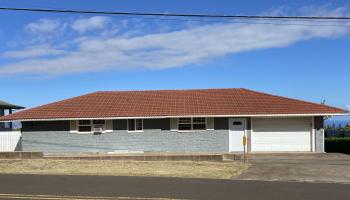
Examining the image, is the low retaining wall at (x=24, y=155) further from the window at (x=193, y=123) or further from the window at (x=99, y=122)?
the window at (x=193, y=123)

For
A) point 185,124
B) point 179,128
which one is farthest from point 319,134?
point 179,128

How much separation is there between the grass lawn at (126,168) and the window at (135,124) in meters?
6.97

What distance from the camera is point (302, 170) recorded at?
20.8 metres

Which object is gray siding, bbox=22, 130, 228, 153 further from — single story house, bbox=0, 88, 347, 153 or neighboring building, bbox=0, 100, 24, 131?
neighboring building, bbox=0, 100, 24, 131

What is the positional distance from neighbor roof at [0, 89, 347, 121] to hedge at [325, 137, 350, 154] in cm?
219

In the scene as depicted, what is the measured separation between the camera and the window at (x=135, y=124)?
1243 inches

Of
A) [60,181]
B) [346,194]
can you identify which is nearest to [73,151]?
[60,181]

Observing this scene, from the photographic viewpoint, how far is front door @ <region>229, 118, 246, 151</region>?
31109mm

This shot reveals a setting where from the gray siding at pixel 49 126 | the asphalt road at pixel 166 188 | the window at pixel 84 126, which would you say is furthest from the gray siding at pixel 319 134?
the asphalt road at pixel 166 188

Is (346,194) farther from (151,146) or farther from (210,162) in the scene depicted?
(151,146)

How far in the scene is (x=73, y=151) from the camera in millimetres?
31469

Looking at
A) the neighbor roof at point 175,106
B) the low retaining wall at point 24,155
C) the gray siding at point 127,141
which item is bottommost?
the low retaining wall at point 24,155

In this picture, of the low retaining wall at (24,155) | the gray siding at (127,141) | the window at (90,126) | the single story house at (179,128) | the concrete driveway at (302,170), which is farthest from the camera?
the window at (90,126)

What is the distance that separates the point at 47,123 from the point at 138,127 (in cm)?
512
